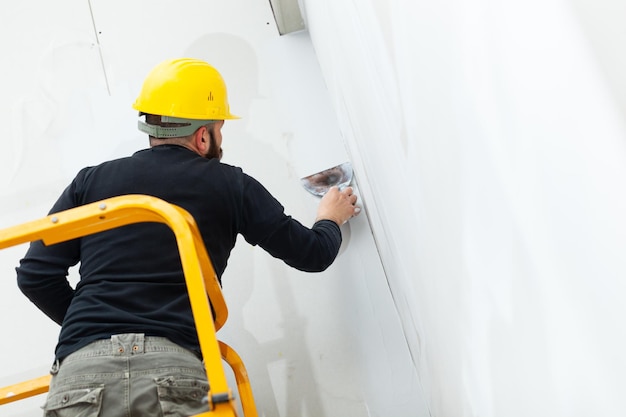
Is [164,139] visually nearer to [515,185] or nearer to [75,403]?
[75,403]

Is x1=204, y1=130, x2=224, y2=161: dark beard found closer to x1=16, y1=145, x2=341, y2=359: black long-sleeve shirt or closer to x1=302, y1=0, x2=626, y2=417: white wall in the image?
x1=16, y1=145, x2=341, y2=359: black long-sleeve shirt

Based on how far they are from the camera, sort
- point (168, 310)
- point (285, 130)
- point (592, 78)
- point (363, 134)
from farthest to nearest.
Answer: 1. point (285, 130)
2. point (363, 134)
3. point (168, 310)
4. point (592, 78)

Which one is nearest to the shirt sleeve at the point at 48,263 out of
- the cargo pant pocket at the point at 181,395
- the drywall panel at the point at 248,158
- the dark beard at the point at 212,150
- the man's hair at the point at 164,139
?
the man's hair at the point at 164,139

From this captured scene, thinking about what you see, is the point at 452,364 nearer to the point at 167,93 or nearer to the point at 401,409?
the point at 401,409

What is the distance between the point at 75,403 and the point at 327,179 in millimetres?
1330

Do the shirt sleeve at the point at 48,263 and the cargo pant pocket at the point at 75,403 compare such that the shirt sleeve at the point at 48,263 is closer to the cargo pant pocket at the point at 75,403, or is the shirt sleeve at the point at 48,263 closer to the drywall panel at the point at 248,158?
the cargo pant pocket at the point at 75,403

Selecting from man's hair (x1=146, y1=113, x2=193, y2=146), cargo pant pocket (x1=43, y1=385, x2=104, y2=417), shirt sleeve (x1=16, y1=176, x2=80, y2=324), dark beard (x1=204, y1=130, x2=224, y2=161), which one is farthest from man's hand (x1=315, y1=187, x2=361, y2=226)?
cargo pant pocket (x1=43, y1=385, x2=104, y2=417)

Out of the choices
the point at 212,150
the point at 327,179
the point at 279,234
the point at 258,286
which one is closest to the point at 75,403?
the point at 279,234

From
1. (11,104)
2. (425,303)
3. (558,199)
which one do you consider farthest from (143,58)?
(558,199)

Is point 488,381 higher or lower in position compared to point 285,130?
lower

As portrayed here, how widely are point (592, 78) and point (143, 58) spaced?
2.74 meters

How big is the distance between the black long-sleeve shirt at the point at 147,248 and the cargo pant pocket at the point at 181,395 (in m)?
0.10

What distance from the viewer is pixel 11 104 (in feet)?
9.91

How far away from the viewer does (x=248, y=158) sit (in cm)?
275
